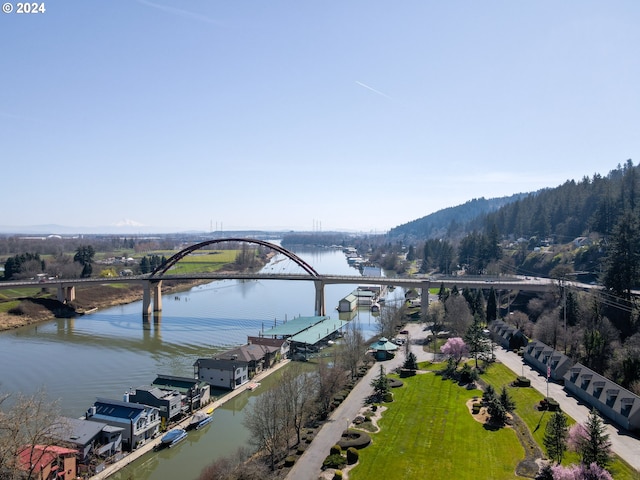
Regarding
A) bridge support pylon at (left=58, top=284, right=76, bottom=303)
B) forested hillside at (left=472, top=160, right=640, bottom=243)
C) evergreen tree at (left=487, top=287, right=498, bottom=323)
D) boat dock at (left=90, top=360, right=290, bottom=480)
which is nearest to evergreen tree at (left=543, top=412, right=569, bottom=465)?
boat dock at (left=90, top=360, right=290, bottom=480)

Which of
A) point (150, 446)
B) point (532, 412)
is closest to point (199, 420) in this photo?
point (150, 446)

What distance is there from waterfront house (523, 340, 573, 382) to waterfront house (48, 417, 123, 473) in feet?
73.1

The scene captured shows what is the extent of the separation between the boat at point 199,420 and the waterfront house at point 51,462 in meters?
5.93

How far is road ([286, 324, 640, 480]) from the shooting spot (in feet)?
59.3

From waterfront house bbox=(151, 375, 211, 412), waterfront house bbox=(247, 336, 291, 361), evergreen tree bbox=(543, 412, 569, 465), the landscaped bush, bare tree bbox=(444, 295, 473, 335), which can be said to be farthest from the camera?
bare tree bbox=(444, 295, 473, 335)

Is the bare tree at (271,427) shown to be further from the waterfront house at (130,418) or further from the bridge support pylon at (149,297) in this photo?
the bridge support pylon at (149,297)

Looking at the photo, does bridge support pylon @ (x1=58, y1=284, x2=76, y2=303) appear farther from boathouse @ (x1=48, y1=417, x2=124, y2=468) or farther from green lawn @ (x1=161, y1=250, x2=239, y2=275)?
boathouse @ (x1=48, y1=417, x2=124, y2=468)

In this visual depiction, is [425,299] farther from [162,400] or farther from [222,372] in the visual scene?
[162,400]

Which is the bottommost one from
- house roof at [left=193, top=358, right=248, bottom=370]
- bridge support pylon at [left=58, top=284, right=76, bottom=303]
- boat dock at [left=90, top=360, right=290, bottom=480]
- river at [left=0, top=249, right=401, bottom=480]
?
boat dock at [left=90, top=360, right=290, bottom=480]

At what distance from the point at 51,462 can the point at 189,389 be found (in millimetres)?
9467

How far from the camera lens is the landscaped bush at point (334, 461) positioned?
17.9 metres

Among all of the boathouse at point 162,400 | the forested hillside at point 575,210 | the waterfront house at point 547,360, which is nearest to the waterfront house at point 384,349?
the waterfront house at point 547,360

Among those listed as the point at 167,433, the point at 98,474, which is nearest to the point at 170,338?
the point at 167,433

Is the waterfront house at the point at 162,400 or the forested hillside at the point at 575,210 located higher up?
the forested hillside at the point at 575,210
